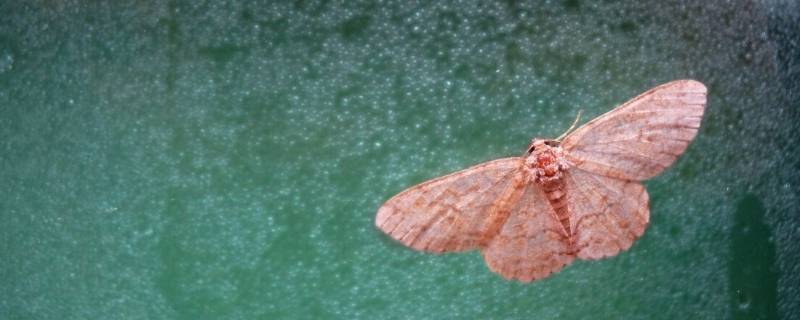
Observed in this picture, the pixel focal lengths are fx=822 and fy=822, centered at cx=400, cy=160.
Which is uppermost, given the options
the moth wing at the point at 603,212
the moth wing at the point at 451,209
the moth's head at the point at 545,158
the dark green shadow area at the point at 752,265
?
the moth wing at the point at 451,209

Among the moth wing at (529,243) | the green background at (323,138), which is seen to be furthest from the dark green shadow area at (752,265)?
the moth wing at (529,243)

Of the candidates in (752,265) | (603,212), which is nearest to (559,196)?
(603,212)

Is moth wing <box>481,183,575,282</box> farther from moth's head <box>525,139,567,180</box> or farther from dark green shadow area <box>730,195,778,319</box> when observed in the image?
dark green shadow area <box>730,195,778,319</box>

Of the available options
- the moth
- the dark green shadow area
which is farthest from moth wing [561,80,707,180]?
the dark green shadow area

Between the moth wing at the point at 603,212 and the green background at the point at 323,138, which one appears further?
the moth wing at the point at 603,212

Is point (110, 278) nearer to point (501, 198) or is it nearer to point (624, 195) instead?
point (501, 198)

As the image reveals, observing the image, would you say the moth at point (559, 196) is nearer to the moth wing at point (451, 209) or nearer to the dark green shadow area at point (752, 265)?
the moth wing at point (451, 209)

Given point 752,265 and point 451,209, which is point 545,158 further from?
point 752,265
